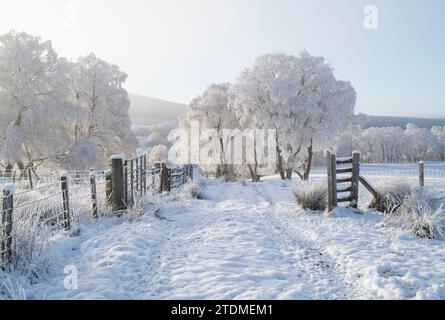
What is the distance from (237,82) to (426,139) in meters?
90.6

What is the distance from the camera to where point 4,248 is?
433 centimetres

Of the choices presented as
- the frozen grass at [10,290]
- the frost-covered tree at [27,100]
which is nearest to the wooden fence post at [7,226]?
the frozen grass at [10,290]

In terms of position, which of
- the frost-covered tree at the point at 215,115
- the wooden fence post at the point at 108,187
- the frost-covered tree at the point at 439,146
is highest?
the frost-covered tree at the point at 215,115

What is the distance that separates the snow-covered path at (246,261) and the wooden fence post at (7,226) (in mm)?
585

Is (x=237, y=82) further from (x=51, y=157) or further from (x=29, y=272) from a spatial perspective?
(x=29, y=272)

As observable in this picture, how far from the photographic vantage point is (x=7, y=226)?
4.43 meters

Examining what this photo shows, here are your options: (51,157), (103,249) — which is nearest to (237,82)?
(51,157)

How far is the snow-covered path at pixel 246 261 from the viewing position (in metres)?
4.09

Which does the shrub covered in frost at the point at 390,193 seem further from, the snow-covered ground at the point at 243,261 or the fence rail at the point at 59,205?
the fence rail at the point at 59,205

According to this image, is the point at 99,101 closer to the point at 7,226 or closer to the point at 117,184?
the point at 117,184

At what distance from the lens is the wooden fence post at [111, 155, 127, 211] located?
8227mm

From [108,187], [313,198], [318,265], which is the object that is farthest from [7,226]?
[313,198]

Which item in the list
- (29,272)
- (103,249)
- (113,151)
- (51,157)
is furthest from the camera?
(113,151)

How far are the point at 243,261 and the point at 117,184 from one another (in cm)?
428
